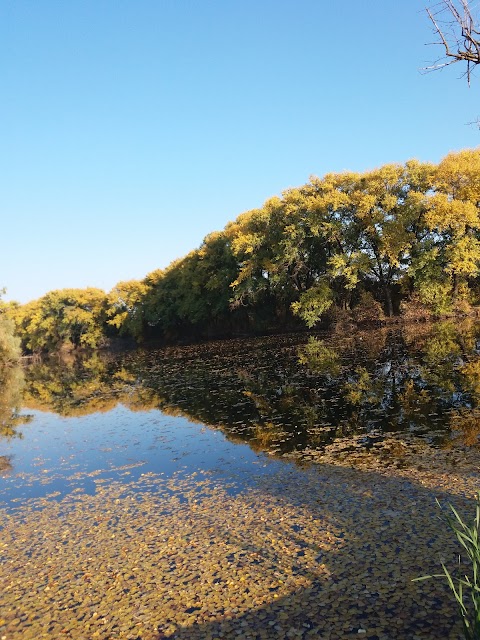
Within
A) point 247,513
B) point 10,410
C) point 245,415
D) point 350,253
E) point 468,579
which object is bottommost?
point 10,410

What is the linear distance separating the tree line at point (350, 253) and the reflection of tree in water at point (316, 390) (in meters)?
7.36

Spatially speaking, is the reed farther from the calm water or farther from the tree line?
the tree line

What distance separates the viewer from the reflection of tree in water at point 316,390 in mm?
14492

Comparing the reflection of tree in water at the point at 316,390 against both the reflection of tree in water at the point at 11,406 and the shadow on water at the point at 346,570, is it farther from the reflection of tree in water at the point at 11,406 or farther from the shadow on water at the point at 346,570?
the shadow on water at the point at 346,570

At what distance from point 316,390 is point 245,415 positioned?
4359 mm

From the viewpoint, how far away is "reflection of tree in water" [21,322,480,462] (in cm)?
1449

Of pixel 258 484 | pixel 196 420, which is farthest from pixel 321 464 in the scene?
pixel 196 420

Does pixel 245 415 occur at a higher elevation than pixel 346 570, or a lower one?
higher

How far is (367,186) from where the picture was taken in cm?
4628

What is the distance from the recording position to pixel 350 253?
4759cm

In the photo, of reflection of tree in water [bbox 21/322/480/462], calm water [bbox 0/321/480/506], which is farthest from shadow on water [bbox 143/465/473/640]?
reflection of tree in water [bbox 21/322/480/462]

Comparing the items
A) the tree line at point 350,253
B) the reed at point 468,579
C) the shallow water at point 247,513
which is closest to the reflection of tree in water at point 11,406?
the shallow water at point 247,513

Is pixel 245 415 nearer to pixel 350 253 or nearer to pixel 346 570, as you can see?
pixel 346 570

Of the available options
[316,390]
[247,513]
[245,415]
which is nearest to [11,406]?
[245,415]
